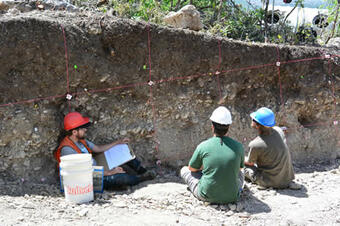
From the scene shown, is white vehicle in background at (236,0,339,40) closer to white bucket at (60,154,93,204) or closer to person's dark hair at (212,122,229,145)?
person's dark hair at (212,122,229,145)

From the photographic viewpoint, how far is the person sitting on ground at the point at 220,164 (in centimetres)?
364

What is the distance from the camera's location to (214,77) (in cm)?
531

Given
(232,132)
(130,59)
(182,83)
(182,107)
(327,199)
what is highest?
(130,59)

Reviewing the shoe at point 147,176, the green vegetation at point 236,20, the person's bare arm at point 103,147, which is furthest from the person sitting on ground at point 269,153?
the green vegetation at point 236,20

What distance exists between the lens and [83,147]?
4129mm

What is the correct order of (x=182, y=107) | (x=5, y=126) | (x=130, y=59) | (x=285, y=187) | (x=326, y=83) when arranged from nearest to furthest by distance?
(x=5, y=126) < (x=285, y=187) < (x=130, y=59) < (x=182, y=107) < (x=326, y=83)

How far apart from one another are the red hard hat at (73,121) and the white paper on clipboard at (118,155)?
565 millimetres

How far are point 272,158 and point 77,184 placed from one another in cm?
237

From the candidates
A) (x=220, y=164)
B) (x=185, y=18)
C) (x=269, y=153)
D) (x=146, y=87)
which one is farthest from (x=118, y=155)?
(x=185, y=18)

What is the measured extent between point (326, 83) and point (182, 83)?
2765mm

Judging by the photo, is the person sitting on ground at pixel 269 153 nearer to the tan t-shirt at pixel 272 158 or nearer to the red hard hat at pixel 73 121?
the tan t-shirt at pixel 272 158

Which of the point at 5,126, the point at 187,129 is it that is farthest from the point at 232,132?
the point at 5,126

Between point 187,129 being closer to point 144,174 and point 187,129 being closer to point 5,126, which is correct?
point 144,174

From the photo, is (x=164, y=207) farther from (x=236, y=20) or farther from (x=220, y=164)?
(x=236, y=20)
